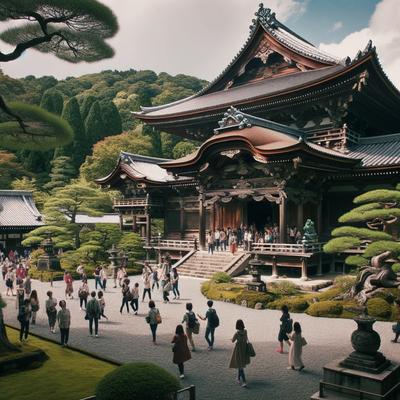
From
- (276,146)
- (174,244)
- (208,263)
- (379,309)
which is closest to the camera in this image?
(379,309)

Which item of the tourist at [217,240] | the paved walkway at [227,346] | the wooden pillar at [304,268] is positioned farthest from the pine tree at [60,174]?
the wooden pillar at [304,268]

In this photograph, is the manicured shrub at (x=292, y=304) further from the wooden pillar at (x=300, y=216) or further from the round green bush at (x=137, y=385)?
the round green bush at (x=137, y=385)

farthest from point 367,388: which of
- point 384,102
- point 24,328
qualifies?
point 384,102

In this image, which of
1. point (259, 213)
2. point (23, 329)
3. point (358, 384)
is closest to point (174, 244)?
point (259, 213)

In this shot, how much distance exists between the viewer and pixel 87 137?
252ft

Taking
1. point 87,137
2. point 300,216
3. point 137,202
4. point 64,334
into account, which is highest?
point 87,137

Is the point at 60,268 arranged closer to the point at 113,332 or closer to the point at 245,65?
the point at 113,332

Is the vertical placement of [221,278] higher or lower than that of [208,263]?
lower

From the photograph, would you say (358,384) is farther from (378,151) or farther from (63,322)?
(378,151)

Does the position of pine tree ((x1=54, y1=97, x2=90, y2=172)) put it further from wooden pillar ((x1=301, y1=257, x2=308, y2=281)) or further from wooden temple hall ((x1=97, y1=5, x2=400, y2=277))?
wooden pillar ((x1=301, y1=257, x2=308, y2=281))

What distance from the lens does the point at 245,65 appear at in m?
34.3

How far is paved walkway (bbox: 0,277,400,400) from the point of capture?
9930 mm

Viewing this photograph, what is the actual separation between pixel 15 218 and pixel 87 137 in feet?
110

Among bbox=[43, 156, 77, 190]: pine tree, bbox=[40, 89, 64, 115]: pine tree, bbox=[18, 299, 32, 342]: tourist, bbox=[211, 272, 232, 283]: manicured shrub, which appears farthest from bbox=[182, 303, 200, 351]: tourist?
bbox=[40, 89, 64, 115]: pine tree
